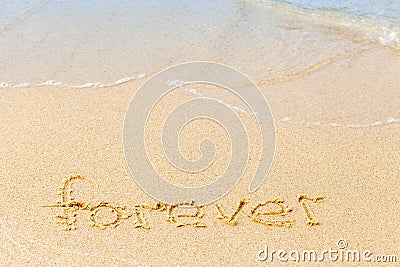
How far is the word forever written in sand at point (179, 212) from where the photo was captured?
241 cm

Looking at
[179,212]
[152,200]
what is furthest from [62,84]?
[179,212]

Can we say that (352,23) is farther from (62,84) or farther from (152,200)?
(152,200)

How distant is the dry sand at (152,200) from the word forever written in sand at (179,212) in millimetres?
25

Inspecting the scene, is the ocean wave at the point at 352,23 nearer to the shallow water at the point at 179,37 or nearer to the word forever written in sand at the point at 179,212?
the shallow water at the point at 179,37

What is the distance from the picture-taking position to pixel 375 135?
3.12 m

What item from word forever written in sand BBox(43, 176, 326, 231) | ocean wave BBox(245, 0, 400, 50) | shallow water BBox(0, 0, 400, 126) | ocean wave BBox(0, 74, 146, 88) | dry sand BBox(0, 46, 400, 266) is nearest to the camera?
dry sand BBox(0, 46, 400, 266)

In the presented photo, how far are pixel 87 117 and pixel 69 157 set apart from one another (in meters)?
0.52

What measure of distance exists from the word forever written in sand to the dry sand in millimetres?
25

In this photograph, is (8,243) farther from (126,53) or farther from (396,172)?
(126,53)

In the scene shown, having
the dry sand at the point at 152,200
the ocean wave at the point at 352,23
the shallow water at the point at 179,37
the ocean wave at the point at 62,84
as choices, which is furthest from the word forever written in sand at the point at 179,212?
the ocean wave at the point at 352,23

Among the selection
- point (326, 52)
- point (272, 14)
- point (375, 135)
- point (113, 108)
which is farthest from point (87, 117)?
point (272, 14)

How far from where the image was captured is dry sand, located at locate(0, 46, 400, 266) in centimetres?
225

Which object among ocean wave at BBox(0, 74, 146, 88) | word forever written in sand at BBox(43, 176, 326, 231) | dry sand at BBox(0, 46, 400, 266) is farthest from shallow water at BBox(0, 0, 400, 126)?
word forever written in sand at BBox(43, 176, 326, 231)

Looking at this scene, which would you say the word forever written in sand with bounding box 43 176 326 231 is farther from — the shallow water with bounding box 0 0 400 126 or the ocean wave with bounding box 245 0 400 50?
the ocean wave with bounding box 245 0 400 50
